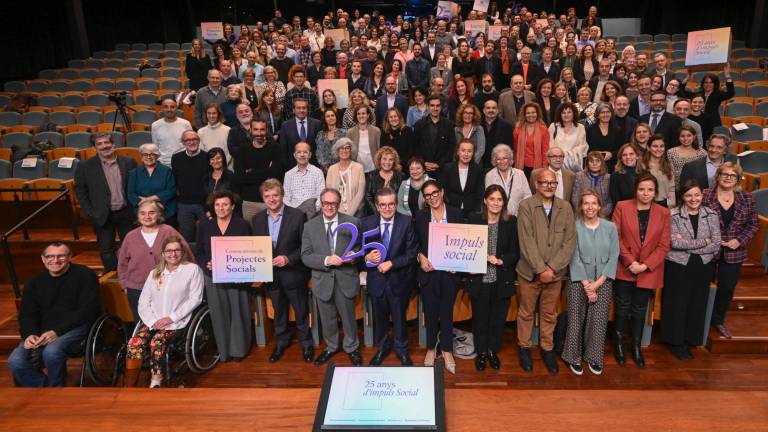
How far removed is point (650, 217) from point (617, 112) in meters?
1.90

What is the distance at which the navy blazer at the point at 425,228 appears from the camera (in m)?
3.67

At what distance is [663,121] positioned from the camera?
16.8 feet

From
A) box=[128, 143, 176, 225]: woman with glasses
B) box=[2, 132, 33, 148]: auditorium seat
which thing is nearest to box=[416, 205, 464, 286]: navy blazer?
box=[128, 143, 176, 225]: woman with glasses

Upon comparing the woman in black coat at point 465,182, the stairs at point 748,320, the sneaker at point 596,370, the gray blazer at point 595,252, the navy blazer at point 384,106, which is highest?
the navy blazer at point 384,106

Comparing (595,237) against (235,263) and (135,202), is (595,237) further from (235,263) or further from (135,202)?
(135,202)

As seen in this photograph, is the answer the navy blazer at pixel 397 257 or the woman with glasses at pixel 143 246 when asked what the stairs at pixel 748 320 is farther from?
the woman with glasses at pixel 143 246

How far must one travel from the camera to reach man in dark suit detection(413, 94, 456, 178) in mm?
5055

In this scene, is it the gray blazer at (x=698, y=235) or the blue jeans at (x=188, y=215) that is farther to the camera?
the blue jeans at (x=188, y=215)

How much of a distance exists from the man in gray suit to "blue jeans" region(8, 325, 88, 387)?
1.81m

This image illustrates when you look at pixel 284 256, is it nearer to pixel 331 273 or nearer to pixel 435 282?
pixel 331 273

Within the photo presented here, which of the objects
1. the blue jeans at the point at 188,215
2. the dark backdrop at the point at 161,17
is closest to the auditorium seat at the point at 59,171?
the blue jeans at the point at 188,215

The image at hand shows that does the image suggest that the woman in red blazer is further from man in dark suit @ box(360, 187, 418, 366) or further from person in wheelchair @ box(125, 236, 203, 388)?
person in wheelchair @ box(125, 236, 203, 388)

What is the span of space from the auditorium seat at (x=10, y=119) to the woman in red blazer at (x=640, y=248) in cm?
930

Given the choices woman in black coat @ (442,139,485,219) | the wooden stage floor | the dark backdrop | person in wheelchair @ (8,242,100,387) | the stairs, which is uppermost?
the dark backdrop
